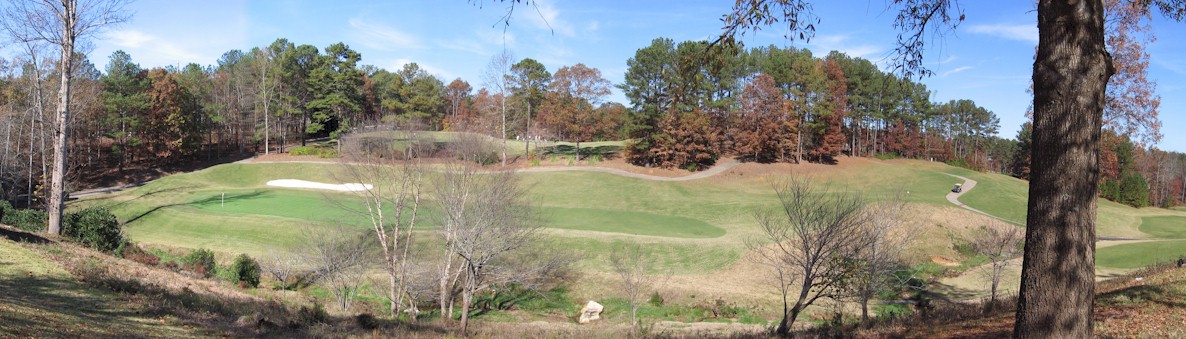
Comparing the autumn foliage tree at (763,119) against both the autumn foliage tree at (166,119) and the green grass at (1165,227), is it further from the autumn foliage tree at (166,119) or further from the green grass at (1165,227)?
the autumn foliage tree at (166,119)

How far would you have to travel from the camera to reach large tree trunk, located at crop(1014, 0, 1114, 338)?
4488 mm

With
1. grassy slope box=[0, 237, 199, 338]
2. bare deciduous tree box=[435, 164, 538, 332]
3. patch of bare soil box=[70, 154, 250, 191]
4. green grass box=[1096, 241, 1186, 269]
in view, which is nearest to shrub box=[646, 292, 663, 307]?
bare deciduous tree box=[435, 164, 538, 332]

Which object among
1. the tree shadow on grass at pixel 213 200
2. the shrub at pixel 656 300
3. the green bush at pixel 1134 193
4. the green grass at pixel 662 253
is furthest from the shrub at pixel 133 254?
the green bush at pixel 1134 193

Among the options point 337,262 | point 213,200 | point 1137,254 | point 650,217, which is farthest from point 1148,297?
point 213,200

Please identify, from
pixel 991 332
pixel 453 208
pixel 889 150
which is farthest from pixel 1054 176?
pixel 889 150

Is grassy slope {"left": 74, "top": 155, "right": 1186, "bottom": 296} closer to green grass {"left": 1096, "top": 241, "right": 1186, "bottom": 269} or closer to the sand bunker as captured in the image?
green grass {"left": 1096, "top": 241, "right": 1186, "bottom": 269}

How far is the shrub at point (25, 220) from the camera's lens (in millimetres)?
19688

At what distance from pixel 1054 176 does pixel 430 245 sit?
82.3ft

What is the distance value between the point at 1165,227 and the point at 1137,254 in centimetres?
2150

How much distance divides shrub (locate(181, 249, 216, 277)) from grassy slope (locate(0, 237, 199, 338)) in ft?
30.7

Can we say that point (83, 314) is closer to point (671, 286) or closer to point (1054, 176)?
point (1054, 176)

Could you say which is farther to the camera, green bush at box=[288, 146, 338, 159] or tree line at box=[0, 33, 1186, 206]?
green bush at box=[288, 146, 338, 159]

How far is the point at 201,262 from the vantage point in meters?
21.3

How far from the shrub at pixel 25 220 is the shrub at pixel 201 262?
4.52m
